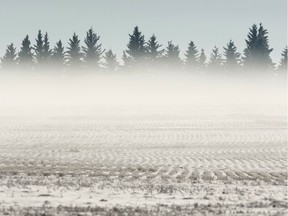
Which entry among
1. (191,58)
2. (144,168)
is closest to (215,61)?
(191,58)

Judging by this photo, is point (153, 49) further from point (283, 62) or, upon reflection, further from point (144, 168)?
point (144, 168)

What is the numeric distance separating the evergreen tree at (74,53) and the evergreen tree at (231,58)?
2803cm

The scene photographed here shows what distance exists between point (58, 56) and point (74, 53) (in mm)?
2822

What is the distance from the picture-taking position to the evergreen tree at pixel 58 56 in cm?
8069

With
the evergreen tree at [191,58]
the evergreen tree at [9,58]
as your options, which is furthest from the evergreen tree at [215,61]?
the evergreen tree at [9,58]

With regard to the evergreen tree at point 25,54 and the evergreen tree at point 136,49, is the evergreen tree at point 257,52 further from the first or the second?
the evergreen tree at point 25,54

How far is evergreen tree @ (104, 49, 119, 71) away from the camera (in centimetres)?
8493

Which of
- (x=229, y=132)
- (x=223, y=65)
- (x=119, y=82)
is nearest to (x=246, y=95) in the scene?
(x=223, y=65)

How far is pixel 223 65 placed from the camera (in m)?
92.0

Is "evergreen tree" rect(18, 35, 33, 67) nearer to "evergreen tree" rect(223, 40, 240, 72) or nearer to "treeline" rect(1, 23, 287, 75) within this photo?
"treeline" rect(1, 23, 287, 75)

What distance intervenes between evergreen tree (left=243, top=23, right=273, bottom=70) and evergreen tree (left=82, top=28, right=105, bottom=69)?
2594 centimetres

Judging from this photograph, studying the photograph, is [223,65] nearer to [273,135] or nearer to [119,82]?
[119,82]

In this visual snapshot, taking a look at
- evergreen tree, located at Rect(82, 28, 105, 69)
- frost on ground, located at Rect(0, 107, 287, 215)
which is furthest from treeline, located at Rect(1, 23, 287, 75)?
frost on ground, located at Rect(0, 107, 287, 215)

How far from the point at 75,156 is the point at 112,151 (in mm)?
2823
